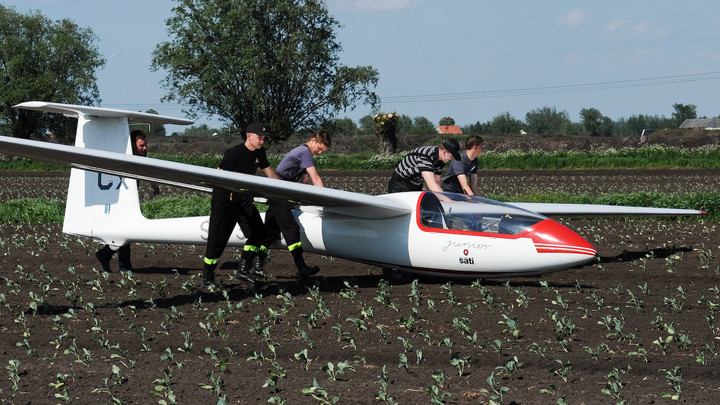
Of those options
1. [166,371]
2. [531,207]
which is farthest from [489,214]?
[166,371]

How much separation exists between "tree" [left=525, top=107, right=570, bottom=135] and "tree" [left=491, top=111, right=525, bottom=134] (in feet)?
35.8

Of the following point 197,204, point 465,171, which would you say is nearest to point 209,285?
point 465,171

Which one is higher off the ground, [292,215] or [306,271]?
[292,215]

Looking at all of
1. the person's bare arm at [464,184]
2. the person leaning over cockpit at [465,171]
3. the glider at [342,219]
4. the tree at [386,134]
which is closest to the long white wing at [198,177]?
the glider at [342,219]

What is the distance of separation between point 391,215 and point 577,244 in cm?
220

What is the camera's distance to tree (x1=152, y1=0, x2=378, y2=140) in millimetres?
56656

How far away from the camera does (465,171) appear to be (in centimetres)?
1250

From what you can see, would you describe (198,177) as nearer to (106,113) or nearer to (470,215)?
(106,113)

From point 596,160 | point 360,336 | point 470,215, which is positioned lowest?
point 360,336

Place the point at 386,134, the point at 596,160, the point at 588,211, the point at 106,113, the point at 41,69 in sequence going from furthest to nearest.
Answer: the point at 41,69, the point at 386,134, the point at 596,160, the point at 588,211, the point at 106,113

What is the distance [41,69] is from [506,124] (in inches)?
2543

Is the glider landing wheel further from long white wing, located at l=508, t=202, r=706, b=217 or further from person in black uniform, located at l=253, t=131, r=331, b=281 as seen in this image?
long white wing, located at l=508, t=202, r=706, b=217

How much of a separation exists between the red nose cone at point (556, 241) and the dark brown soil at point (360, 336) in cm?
51

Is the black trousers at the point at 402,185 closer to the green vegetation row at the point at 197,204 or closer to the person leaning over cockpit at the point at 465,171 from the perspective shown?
the person leaning over cockpit at the point at 465,171
